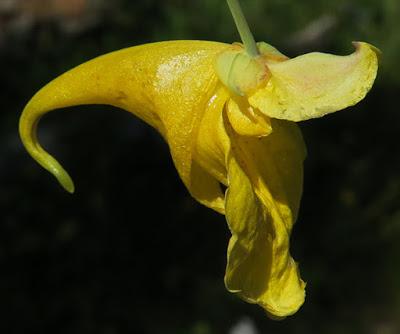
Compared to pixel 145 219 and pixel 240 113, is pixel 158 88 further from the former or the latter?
pixel 145 219

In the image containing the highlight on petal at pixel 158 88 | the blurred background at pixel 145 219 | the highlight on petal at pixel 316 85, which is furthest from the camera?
the blurred background at pixel 145 219

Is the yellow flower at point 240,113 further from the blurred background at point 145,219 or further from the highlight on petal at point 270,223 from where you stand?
the blurred background at point 145,219

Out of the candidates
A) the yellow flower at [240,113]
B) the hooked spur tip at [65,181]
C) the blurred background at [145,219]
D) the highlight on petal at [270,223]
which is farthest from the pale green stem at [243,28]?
the blurred background at [145,219]

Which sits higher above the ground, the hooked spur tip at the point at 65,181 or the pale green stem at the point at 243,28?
the pale green stem at the point at 243,28

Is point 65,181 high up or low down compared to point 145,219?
up

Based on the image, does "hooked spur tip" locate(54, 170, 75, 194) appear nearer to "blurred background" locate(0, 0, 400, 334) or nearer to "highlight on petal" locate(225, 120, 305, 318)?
"highlight on petal" locate(225, 120, 305, 318)

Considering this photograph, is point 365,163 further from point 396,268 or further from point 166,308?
point 166,308

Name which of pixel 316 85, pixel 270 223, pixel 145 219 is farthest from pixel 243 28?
pixel 145 219
